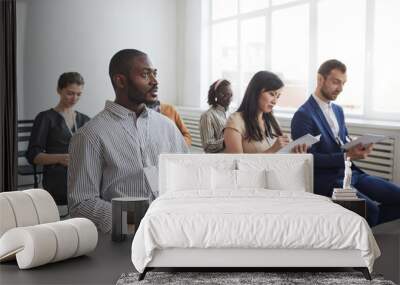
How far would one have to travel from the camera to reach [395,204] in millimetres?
7879

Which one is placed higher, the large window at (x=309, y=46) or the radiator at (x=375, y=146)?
the large window at (x=309, y=46)

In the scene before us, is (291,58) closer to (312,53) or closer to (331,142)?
(312,53)

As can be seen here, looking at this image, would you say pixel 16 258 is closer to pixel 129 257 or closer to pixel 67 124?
pixel 129 257

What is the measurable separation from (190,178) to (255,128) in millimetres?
1170

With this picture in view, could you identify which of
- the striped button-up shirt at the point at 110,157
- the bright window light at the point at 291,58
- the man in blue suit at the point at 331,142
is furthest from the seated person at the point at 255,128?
the striped button-up shirt at the point at 110,157

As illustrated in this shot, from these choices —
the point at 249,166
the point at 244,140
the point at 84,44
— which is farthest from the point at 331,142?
the point at 84,44

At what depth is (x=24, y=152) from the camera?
319 inches

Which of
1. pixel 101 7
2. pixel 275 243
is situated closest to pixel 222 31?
pixel 101 7

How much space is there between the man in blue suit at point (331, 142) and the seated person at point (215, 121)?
80 cm

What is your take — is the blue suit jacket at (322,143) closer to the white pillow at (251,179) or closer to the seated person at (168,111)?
the white pillow at (251,179)

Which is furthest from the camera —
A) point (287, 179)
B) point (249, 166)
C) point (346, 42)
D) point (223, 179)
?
point (346, 42)

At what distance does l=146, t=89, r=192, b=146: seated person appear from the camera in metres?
8.07

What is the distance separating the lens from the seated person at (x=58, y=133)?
800cm

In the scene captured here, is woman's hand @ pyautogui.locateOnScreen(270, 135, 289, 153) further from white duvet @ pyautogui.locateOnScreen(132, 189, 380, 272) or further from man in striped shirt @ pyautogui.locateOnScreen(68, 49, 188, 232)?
white duvet @ pyautogui.locateOnScreen(132, 189, 380, 272)
